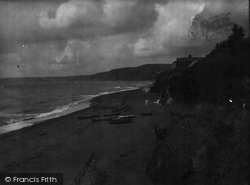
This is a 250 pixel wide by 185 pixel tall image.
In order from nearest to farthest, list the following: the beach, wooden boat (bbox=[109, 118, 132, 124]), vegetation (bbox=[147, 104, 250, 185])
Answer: vegetation (bbox=[147, 104, 250, 185])
the beach
wooden boat (bbox=[109, 118, 132, 124])

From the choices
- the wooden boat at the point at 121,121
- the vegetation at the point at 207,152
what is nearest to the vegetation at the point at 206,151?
the vegetation at the point at 207,152

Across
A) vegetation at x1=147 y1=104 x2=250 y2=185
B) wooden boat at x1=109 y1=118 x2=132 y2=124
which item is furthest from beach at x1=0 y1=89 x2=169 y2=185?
vegetation at x1=147 y1=104 x2=250 y2=185

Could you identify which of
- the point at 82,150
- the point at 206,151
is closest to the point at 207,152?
the point at 206,151

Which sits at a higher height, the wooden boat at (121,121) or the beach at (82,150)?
the wooden boat at (121,121)

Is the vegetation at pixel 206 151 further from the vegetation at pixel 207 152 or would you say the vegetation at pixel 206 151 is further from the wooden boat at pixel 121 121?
the wooden boat at pixel 121 121

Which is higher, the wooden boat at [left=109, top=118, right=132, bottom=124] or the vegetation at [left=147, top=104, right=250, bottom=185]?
the vegetation at [left=147, top=104, right=250, bottom=185]

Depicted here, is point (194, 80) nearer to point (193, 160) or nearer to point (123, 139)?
point (123, 139)

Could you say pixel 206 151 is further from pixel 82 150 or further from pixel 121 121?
pixel 121 121

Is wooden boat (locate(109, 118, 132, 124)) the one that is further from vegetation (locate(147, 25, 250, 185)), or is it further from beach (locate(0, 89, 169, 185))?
vegetation (locate(147, 25, 250, 185))

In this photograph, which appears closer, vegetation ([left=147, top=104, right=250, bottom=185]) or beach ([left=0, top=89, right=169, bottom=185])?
vegetation ([left=147, top=104, right=250, bottom=185])
